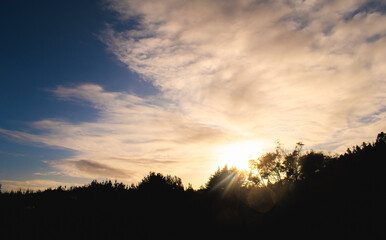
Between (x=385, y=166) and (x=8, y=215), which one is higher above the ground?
(x=385, y=166)

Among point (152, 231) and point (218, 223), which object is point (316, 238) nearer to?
point (218, 223)

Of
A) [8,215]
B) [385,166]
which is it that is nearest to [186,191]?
[8,215]

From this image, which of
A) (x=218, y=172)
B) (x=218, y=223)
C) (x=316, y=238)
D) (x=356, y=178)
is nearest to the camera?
(x=316, y=238)

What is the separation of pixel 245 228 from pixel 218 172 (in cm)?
2043

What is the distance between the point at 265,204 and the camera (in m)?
16.6

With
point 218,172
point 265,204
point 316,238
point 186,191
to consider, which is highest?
point 218,172

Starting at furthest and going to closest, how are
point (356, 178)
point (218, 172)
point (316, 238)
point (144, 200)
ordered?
point (218, 172) → point (144, 200) → point (356, 178) → point (316, 238)

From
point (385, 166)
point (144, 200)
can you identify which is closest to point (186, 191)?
point (144, 200)

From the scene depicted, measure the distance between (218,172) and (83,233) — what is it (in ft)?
73.6

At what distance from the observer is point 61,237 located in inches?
390

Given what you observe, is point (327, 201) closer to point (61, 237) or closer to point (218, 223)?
point (218, 223)

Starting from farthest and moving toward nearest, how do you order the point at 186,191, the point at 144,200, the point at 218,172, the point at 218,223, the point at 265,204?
the point at 218,172 → the point at 265,204 → the point at 186,191 → the point at 144,200 → the point at 218,223

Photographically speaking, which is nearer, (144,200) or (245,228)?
(245,228)

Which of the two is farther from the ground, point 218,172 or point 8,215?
point 218,172
